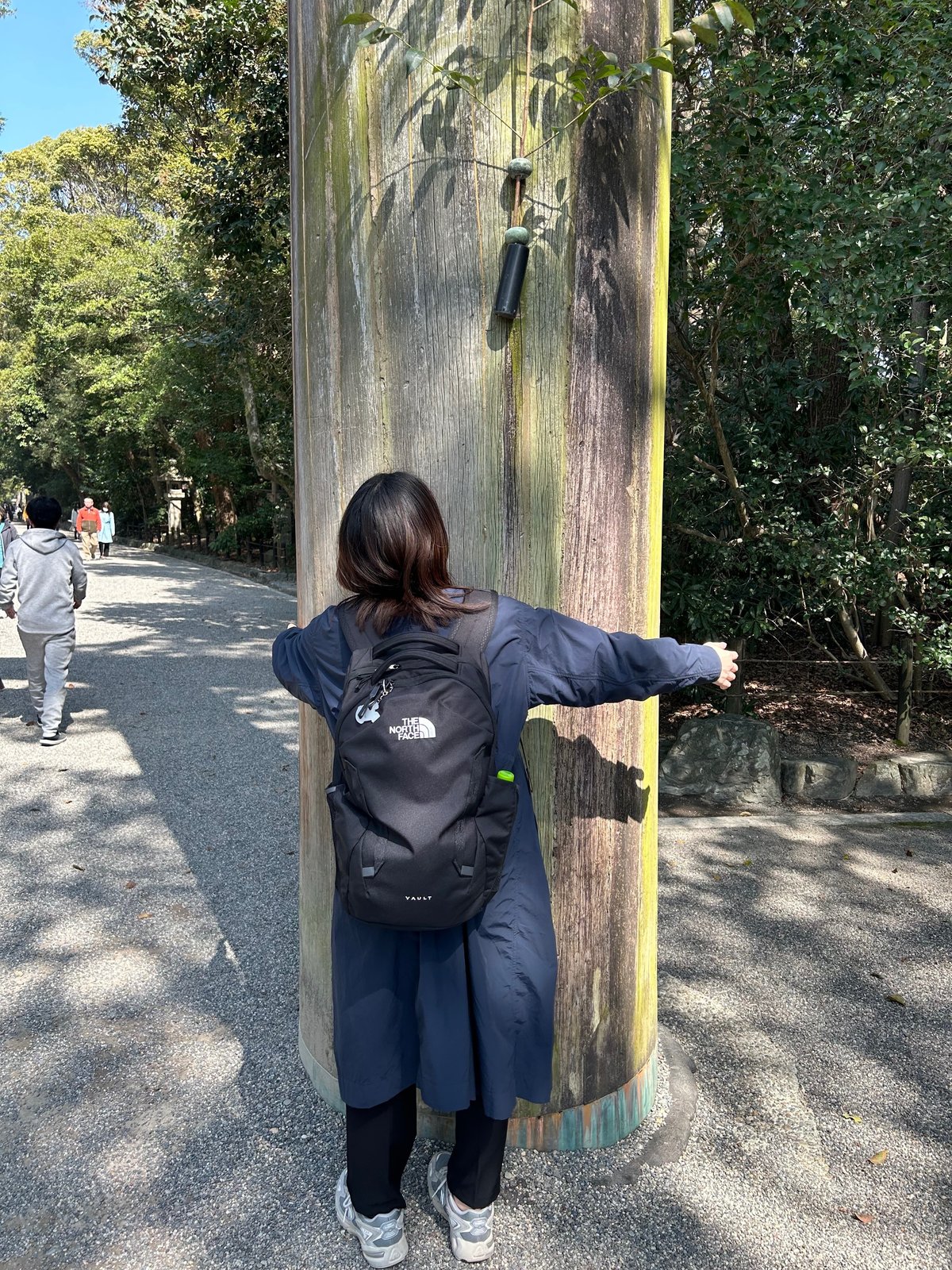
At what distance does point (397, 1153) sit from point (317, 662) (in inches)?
45.7

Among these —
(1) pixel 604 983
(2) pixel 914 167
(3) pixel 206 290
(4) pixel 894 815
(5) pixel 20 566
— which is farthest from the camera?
(3) pixel 206 290

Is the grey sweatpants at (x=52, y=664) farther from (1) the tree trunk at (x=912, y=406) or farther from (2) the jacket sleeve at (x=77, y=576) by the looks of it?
(1) the tree trunk at (x=912, y=406)

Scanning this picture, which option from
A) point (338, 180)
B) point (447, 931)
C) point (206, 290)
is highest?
point (206, 290)

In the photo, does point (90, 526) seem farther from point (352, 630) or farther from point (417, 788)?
point (417, 788)

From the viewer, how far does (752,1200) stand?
2.39 m

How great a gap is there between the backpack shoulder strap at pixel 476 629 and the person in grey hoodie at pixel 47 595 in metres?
5.36

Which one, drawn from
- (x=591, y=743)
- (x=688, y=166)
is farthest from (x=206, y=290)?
(x=591, y=743)

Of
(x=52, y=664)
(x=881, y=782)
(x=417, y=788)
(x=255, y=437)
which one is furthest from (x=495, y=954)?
(x=255, y=437)

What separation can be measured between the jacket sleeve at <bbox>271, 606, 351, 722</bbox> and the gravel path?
4.31 feet

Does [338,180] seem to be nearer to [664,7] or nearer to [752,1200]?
[664,7]

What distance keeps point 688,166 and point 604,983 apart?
4505 mm

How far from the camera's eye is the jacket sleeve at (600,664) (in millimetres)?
1961

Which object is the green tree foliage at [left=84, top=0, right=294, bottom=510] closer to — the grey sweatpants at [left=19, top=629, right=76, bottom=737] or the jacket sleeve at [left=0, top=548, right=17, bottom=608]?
the jacket sleeve at [left=0, top=548, right=17, bottom=608]

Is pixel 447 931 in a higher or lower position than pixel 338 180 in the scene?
lower
